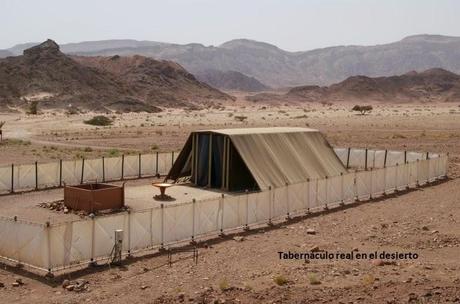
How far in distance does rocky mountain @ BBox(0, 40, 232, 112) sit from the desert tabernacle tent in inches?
3236

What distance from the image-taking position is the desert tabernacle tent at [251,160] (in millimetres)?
27500

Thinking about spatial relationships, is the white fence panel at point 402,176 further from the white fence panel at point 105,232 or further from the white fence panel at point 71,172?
the white fence panel at point 105,232

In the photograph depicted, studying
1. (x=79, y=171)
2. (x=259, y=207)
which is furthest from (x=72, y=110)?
(x=259, y=207)

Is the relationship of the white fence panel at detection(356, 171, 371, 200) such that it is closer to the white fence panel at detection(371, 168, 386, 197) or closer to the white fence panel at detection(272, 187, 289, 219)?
the white fence panel at detection(371, 168, 386, 197)

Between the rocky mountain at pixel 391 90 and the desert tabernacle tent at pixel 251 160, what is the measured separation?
149 meters

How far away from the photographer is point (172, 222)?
18.9 meters

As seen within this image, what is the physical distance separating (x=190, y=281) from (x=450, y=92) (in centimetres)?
17679

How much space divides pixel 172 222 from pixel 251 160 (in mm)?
9135

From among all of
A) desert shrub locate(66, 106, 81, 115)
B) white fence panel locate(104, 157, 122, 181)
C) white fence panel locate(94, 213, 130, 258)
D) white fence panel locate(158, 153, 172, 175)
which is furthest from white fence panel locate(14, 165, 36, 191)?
desert shrub locate(66, 106, 81, 115)

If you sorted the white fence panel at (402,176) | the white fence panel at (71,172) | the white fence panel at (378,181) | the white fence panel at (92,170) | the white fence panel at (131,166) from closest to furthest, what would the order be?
1. the white fence panel at (378,181)
2. the white fence panel at (402,176)
3. the white fence panel at (71,172)
4. the white fence panel at (92,170)
5. the white fence panel at (131,166)

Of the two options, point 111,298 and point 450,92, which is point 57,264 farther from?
point 450,92

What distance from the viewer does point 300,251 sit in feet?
59.0

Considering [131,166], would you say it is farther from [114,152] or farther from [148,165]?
[114,152]

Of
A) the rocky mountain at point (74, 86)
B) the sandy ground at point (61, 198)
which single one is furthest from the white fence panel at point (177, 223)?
the rocky mountain at point (74, 86)
